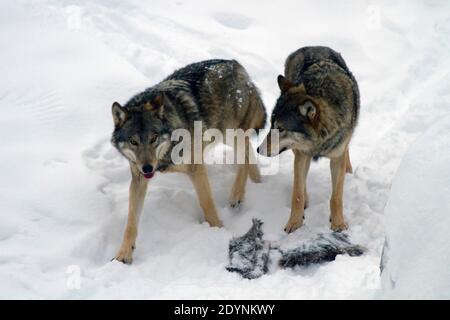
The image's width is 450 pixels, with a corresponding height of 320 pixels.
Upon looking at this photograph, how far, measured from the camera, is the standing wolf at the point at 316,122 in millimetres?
4746

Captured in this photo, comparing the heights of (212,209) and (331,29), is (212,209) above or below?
below

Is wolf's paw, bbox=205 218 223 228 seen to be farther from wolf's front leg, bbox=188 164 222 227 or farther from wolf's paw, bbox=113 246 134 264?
wolf's paw, bbox=113 246 134 264

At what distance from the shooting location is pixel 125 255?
4.69 meters

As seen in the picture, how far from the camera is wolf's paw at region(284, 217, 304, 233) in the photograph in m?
5.19

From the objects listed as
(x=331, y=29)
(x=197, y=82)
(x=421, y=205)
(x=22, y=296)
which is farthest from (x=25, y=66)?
(x=421, y=205)

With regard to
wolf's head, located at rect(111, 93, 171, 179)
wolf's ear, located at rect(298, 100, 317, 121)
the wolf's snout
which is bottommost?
the wolf's snout

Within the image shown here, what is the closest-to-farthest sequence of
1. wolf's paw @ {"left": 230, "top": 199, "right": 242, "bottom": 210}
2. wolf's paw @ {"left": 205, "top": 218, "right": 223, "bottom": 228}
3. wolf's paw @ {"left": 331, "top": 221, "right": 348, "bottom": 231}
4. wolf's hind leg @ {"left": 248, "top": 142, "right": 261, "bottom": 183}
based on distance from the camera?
wolf's paw @ {"left": 331, "top": 221, "right": 348, "bottom": 231}, wolf's paw @ {"left": 205, "top": 218, "right": 223, "bottom": 228}, wolf's paw @ {"left": 230, "top": 199, "right": 242, "bottom": 210}, wolf's hind leg @ {"left": 248, "top": 142, "right": 261, "bottom": 183}

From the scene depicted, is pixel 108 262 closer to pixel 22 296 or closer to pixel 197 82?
pixel 22 296

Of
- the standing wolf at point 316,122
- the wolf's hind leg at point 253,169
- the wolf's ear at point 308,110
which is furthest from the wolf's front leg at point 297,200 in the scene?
the wolf's hind leg at point 253,169

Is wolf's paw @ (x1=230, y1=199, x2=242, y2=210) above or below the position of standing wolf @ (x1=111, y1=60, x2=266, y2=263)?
below

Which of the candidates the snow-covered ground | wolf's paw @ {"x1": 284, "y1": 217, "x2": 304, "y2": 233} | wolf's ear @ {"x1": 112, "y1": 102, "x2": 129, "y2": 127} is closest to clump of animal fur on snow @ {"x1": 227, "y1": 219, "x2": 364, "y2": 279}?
the snow-covered ground

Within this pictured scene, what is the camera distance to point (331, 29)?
377 inches

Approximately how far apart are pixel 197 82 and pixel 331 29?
500cm

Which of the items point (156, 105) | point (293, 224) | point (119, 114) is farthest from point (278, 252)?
point (119, 114)
